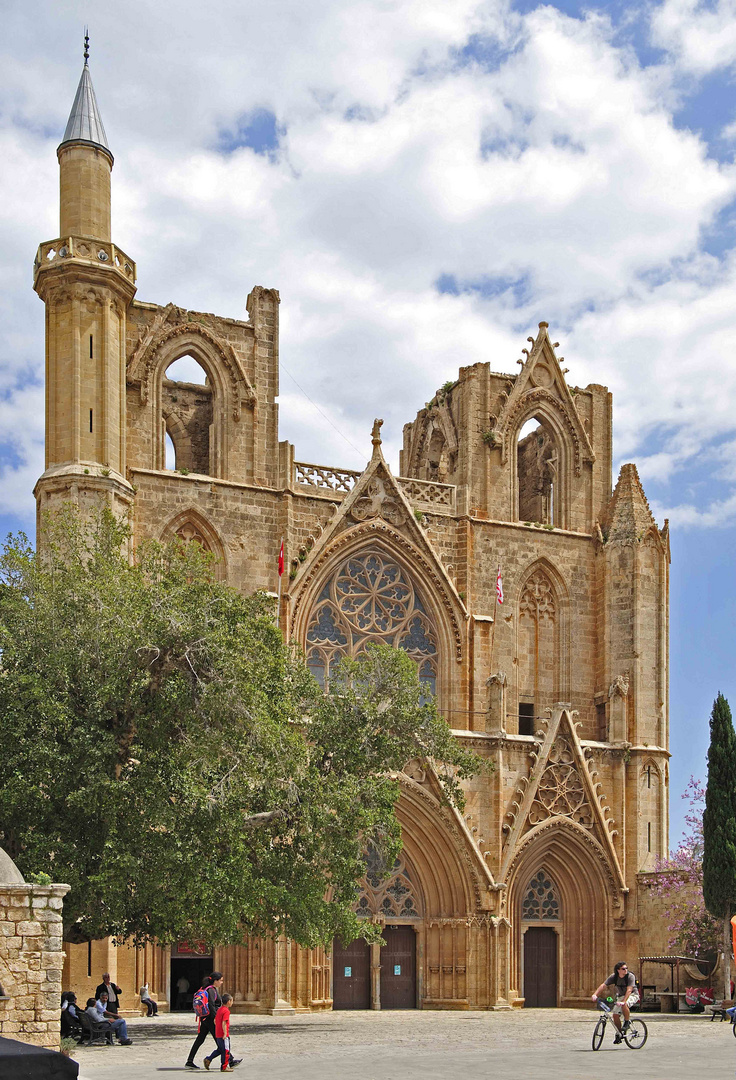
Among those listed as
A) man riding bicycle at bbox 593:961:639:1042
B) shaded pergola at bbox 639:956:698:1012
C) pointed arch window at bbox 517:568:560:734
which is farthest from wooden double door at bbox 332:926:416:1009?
man riding bicycle at bbox 593:961:639:1042

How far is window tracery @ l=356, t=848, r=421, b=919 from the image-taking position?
3412cm

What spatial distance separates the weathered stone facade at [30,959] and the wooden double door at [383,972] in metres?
17.0

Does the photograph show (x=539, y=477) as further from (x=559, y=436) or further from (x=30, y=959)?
(x=30, y=959)

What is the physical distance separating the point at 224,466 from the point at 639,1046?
59.6 feet

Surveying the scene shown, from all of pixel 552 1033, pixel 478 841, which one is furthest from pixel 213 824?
pixel 478 841

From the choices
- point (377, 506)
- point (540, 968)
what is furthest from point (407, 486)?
point (540, 968)

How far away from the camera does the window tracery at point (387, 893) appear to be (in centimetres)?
3412

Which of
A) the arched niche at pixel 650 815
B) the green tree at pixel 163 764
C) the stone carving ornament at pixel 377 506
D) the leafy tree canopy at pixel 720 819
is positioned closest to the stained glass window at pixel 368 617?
the stone carving ornament at pixel 377 506

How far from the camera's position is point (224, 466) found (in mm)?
35031

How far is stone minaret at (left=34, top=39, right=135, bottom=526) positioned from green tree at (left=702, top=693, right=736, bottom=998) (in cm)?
1379

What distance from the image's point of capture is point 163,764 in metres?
23.6

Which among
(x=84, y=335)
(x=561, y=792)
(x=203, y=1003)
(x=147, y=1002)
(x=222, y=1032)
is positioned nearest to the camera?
(x=222, y=1032)

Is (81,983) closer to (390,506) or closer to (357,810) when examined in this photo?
(357,810)

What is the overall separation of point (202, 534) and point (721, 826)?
13248mm
